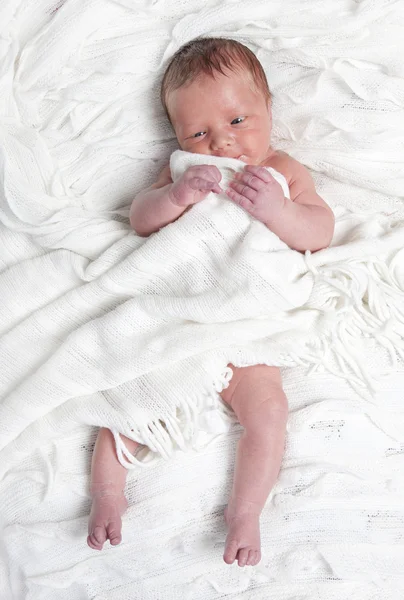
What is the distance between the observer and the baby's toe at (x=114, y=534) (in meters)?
1.28

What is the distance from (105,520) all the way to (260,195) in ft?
2.00

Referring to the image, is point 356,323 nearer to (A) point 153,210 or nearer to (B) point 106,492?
(A) point 153,210

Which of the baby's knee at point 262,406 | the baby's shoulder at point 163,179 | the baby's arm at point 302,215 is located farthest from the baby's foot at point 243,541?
the baby's shoulder at point 163,179

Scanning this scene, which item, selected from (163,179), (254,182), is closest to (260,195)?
(254,182)

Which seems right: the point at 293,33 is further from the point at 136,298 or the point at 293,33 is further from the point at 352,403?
the point at 352,403

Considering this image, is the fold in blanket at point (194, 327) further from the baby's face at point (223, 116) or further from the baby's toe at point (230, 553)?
the baby's toe at point (230, 553)

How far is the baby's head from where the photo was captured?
1431 millimetres

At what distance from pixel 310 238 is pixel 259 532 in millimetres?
517

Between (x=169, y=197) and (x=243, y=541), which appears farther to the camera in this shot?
(x=169, y=197)

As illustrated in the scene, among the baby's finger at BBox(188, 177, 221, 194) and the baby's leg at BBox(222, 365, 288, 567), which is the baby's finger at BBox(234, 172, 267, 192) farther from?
the baby's leg at BBox(222, 365, 288, 567)

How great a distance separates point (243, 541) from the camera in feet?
4.06

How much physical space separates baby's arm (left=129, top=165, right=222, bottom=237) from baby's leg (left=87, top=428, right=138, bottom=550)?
0.39 metres

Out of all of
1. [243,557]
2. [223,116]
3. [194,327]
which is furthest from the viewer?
[223,116]

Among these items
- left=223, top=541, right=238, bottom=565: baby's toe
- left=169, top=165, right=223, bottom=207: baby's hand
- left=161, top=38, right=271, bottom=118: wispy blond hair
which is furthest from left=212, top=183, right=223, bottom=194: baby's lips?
left=223, top=541, right=238, bottom=565: baby's toe
